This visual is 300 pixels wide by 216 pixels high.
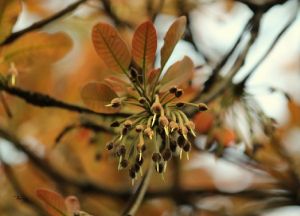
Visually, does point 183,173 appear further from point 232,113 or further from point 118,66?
point 118,66

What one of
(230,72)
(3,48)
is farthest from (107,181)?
(3,48)

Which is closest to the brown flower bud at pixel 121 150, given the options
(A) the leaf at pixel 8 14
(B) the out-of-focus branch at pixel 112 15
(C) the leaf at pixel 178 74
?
(C) the leaf at pixel 178 74

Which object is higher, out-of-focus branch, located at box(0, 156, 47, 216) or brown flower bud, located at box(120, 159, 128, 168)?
brown flower bud, located at box(120, 159, 128, 168)

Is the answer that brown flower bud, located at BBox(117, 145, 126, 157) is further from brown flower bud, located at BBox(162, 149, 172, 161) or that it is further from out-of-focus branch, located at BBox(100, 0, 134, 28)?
out-of-focus branch, located at BBox(100, 0, 134, 28)

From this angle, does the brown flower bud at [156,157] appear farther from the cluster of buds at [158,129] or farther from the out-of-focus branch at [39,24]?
the out-of-focus branch at [39,24]

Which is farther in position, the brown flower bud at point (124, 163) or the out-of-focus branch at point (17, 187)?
the out-of-focus branch at point (17, 187)

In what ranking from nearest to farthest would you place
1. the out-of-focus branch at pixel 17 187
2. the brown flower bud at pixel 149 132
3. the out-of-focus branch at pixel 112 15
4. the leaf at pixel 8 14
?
the brown flower bud at pixel 149 132 < the leaf at pixel 8 14 < the out-of-focus branch at pixel 17 187 < the out-of-focus branch at pixel 112 15

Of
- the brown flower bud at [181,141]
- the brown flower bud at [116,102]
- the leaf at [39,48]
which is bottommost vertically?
the brown flower bud at [181,141]

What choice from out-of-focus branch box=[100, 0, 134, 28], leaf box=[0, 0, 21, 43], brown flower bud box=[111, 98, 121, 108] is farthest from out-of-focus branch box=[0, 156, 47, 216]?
brown flower bud box=[111, 98, 121, 108]
